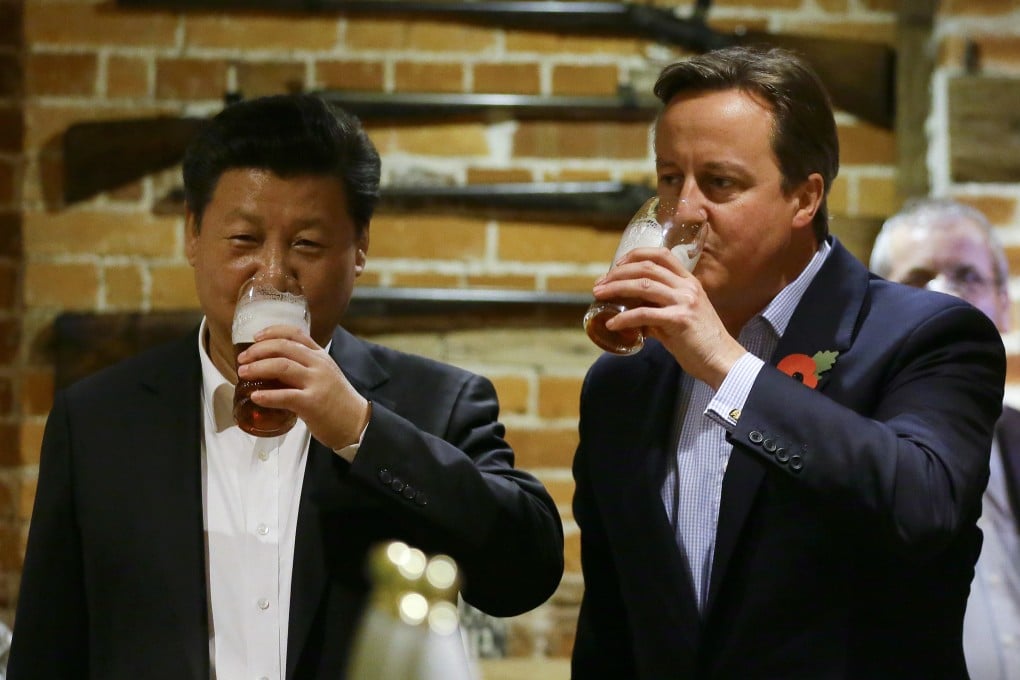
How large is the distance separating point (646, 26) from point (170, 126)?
107cm

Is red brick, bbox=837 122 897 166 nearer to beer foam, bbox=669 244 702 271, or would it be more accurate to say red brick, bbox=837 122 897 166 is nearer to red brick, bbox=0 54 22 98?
beer foam, bbox=669 244 702 271

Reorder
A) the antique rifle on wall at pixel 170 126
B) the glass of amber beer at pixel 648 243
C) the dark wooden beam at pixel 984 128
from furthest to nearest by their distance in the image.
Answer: the antique rifle on wall at pixel 170 126
the dark wooden beam at pixel 984 128
the glass of amber beer at pixel 648 243

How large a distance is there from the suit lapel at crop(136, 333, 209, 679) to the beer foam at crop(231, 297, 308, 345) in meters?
0.22

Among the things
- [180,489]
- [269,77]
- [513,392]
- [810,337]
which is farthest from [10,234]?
[810,337]

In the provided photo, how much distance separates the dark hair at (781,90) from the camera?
5.42 feet

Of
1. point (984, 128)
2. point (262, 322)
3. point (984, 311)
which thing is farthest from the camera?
point (984, 128)

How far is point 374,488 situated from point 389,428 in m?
0.07

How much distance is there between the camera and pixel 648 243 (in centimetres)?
152

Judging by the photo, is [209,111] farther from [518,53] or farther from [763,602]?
[763,602]

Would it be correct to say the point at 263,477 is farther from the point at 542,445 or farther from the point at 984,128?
the point at 984,128

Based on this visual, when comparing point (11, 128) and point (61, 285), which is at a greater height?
point (11, 128)

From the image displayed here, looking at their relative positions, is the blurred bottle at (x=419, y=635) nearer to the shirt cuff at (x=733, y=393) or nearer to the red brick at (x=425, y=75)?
the shirt cuff at (x=733, y=393)

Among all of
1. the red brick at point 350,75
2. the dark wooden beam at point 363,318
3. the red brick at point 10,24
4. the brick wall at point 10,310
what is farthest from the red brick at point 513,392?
the red brick at point 10,24

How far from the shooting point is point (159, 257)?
2740mm
